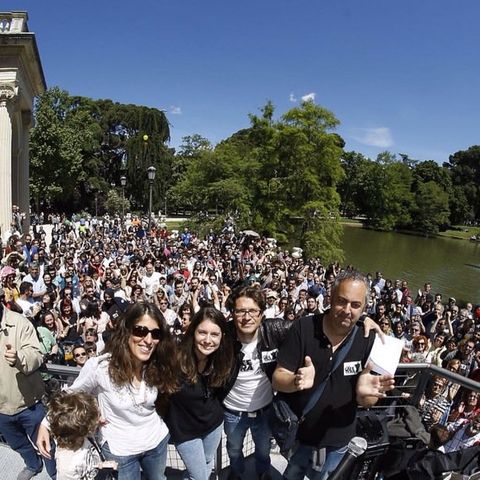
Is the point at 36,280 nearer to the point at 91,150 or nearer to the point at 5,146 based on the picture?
the point at 5,146

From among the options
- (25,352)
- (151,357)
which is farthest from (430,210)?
(25,352)

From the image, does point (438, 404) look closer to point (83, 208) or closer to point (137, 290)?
point (137, 290)

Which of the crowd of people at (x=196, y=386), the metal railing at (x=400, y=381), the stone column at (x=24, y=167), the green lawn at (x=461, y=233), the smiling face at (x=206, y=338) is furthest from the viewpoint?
the green lawn at (x=461, y=233)

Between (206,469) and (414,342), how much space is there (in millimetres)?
5986

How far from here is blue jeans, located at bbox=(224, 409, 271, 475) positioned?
3109 mm

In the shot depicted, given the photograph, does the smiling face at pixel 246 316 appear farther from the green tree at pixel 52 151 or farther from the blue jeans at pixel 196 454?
the green tree at pixel 52 151

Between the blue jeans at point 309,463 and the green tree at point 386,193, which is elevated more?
the green tree at point 386,193

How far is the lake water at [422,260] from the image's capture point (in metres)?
33.0

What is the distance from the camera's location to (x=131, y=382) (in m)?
2.63

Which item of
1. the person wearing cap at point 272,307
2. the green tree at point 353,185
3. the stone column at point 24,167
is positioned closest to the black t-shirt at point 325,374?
the person wearing cap at point 272,307

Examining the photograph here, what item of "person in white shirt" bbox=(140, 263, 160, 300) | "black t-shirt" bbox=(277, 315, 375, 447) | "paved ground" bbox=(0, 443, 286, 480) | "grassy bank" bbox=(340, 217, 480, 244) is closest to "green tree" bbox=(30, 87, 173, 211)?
"person in white shirt" bbox=(140, 263, 160, 300)

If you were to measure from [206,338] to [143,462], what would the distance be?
0.96 m

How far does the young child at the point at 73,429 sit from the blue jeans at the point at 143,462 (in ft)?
0.72

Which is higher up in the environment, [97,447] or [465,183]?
[465,183]
